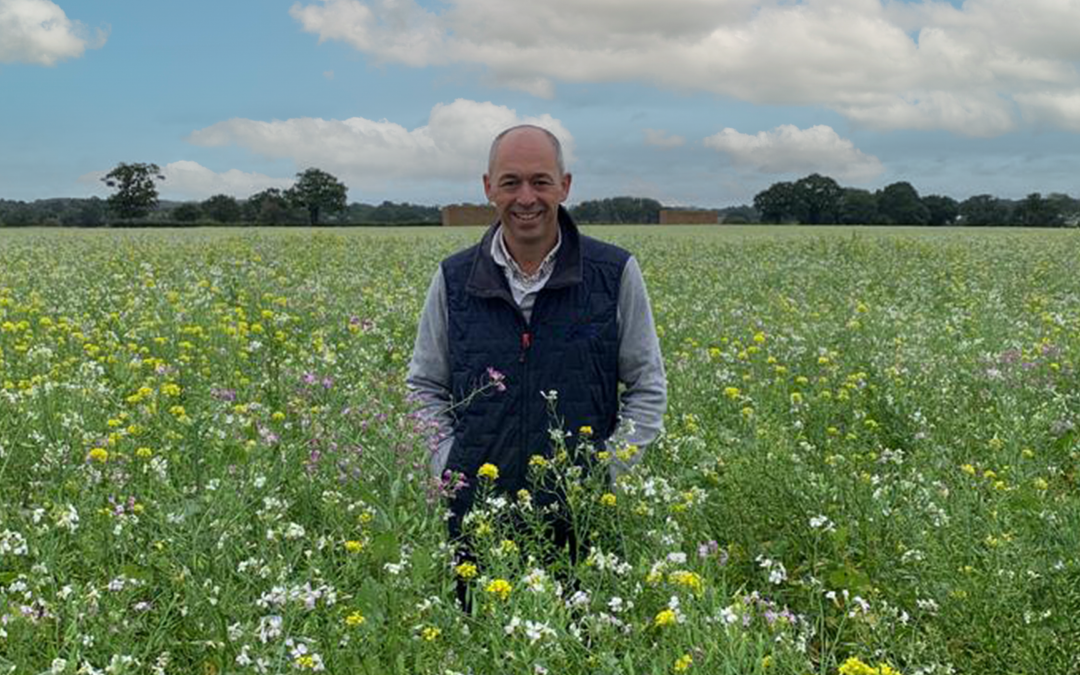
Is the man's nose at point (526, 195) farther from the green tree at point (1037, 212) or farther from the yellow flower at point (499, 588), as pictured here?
the green tree at point (1037, 212)

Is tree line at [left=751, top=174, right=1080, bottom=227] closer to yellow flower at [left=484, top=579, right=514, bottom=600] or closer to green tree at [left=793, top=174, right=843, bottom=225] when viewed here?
green tree at [left=793, top=174, right=843, bottom=225]

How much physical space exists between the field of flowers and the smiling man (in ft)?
0.49

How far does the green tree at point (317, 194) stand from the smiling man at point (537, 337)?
89.0 m

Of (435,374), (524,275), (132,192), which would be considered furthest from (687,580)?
(132,192)

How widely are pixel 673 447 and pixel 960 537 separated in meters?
1.53

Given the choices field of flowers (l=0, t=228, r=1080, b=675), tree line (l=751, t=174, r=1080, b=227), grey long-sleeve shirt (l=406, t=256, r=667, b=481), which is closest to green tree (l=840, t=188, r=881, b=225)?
tree line (l=751, t=174, r=1080, b=227)

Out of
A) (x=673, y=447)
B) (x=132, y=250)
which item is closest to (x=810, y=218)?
(x=132, y=250)

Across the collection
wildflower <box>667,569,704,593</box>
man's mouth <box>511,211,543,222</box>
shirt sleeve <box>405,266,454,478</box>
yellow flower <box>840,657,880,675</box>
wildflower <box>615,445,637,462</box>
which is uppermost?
man's mouth <box>511,211,543,222</box>

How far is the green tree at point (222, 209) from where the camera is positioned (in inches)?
3075

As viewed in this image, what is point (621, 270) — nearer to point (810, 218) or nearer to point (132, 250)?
point (132, 250)

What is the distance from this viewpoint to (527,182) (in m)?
3.53

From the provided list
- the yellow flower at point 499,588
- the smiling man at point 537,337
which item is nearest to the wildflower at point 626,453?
the smiling man at point 537,337

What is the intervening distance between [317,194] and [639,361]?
3613 inches

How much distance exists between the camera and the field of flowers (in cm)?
270
